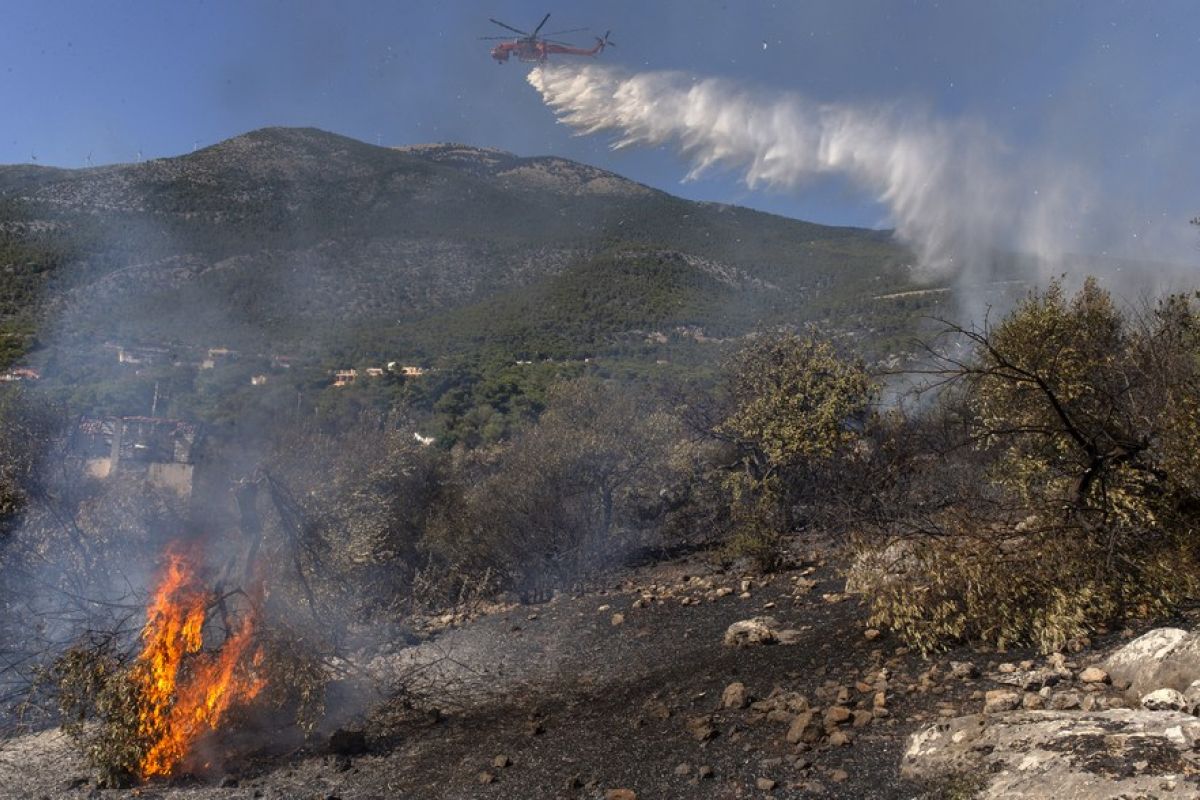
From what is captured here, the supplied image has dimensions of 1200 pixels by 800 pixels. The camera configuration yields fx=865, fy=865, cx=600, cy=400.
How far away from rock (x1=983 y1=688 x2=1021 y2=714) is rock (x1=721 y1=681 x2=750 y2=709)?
2.08 m

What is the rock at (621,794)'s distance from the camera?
21.4 feet

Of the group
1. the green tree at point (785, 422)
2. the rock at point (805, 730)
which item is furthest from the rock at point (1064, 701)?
the green tree at point (785, 422)

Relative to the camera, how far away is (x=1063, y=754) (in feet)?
17.1

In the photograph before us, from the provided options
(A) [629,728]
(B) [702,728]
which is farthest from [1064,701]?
(A) [629,728]

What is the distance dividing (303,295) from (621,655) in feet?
186

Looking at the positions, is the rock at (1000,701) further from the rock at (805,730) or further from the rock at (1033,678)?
the rock at (805,730)

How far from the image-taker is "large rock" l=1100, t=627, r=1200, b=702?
622cm

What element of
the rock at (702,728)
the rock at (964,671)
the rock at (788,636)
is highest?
the rock at (964,671)

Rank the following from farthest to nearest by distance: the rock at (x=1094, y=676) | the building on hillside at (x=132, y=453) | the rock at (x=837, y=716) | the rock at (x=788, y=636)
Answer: the building on hillside at (x=132, y=453), the rock at (x=788, y=636), the rock at (x=837, y=716), the rock at (x=1094, y=676)

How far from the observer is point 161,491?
1616 cm

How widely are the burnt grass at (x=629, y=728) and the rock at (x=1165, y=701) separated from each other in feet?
4.29

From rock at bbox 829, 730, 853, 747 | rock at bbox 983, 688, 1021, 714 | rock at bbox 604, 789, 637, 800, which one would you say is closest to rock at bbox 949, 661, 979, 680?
rock at bbox 983, 688, 1021, 714

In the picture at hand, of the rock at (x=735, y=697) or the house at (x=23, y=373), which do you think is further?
the house at (x=23, y=373)

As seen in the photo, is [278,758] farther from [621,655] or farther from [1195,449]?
[1195,449]
